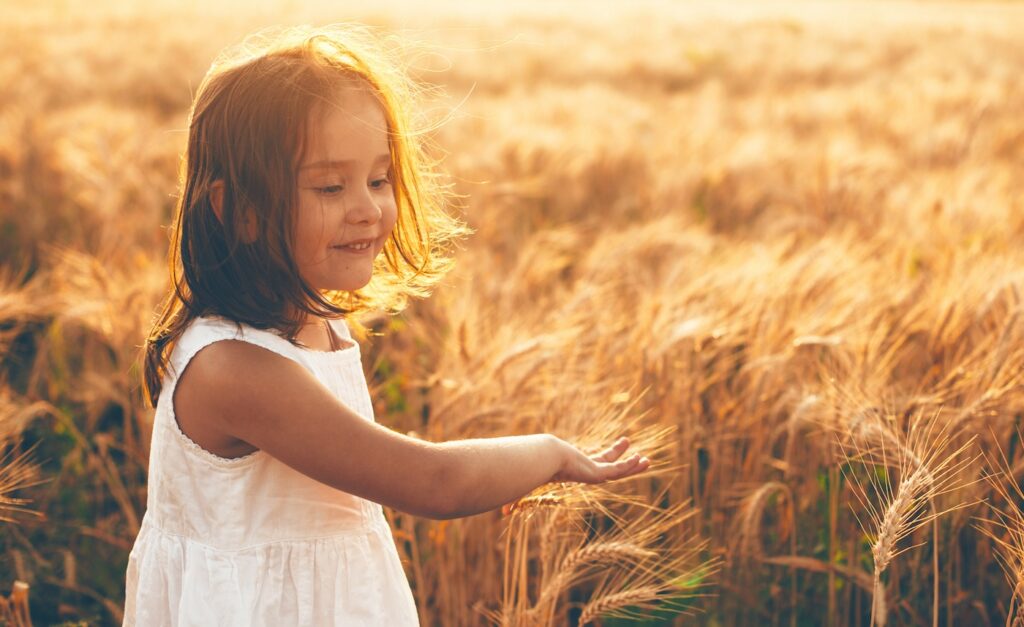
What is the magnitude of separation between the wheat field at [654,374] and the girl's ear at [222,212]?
0.40m

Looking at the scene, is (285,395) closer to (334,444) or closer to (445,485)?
(334,444)

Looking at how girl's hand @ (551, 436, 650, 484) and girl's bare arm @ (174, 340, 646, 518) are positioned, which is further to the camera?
girl's hand @ (551, 436, 650, 484)

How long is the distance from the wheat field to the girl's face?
21cm

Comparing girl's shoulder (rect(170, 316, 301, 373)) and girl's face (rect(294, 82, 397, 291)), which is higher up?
girl's face (rect(294, 82, 397, 291))

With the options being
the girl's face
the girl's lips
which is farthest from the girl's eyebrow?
the girl's lips

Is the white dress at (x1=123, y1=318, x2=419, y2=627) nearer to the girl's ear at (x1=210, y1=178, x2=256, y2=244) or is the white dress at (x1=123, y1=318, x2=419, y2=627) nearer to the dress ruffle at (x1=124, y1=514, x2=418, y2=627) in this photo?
the dress ruffle at (x1=124, y1=514, x2=418, y2=627)

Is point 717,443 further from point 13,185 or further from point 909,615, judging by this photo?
point 13,185

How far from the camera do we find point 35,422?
2.71m

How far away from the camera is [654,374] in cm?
213

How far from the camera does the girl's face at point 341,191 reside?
125cm

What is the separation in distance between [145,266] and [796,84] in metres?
9.17

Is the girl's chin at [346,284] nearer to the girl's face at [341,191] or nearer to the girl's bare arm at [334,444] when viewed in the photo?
the girl's face at [341,191]

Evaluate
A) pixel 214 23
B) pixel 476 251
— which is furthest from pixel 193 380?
pixel 214 23

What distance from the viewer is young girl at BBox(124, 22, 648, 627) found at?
1.20 metres
